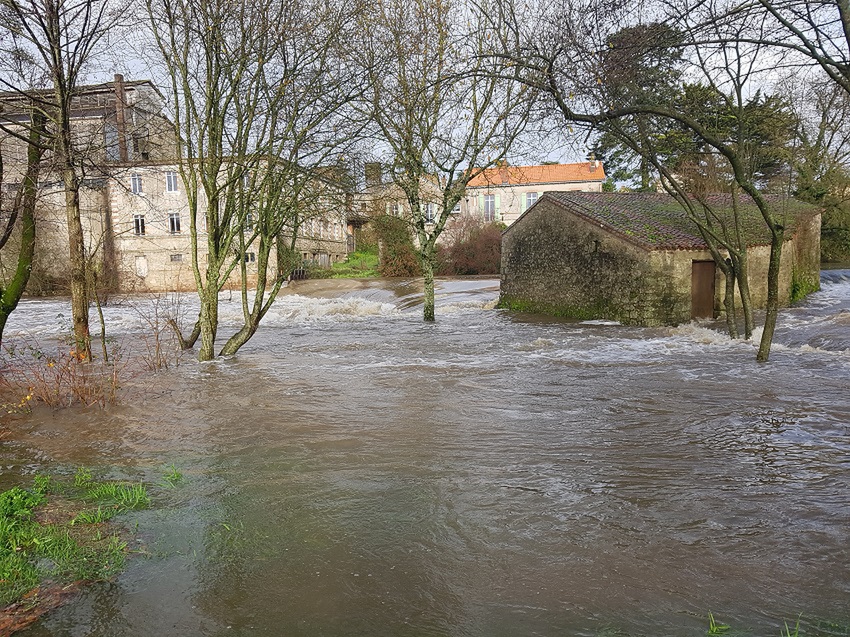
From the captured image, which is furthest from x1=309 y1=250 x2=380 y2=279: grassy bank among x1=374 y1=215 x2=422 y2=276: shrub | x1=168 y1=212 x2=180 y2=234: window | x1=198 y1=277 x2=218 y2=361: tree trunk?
x1=198 y1=277 x2=218 y2=361: tree trunk

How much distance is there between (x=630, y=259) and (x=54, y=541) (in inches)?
673

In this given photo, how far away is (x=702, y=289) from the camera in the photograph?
18859 millimetres

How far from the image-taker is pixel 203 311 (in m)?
12.1

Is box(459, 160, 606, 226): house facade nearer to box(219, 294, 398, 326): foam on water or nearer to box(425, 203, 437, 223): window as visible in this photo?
box(425, 203, 437, 223): window

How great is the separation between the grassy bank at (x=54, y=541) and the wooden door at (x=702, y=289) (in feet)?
57.2

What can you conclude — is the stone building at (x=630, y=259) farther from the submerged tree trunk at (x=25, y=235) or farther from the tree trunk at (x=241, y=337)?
the submerged tree trunk at (x=25, y=235)

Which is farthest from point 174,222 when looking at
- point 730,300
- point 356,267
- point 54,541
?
point 54,541

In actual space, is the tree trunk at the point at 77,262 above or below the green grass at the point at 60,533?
above

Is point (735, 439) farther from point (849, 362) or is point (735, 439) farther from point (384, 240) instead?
point (384, 240)

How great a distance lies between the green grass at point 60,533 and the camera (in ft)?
12.4

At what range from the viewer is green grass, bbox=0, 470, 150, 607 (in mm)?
3779

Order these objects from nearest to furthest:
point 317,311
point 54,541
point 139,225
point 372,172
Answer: point 54,541 < point 372,172 < point 317,311 < point 139,225

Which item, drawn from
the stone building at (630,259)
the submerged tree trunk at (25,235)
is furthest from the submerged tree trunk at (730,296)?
the submerged tree trunk at (25,235)

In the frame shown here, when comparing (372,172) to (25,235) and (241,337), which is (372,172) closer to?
(241,337)
